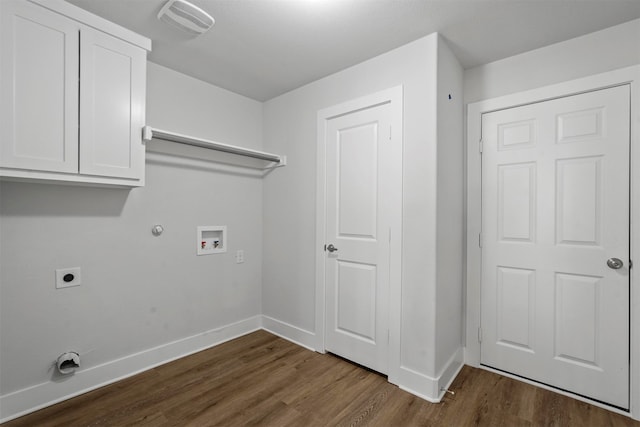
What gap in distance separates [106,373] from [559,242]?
11.3ft

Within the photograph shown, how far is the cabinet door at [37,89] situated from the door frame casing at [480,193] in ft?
9.32

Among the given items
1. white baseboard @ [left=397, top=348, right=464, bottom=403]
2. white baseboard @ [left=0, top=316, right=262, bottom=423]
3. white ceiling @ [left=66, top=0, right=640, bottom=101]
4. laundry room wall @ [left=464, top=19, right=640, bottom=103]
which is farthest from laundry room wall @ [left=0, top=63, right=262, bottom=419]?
laundry room wall @ [left=464, top=19, right=640, bottom=103]

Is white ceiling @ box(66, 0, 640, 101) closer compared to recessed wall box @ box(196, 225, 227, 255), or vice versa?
white ceiling @ box(66, 0, 640, 101)

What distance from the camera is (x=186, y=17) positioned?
1.81 meters

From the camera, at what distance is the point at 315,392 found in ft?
6.75

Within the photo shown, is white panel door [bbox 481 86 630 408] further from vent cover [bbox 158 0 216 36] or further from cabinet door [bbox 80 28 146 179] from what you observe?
cabinet door [bbox 80 28 146 179]

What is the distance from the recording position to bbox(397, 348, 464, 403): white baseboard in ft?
6.42

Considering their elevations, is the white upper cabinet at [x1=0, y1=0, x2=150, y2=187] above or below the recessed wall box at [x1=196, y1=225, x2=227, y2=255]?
above

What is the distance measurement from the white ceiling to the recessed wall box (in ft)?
4.68

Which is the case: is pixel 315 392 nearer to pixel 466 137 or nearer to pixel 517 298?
pixel 517 298

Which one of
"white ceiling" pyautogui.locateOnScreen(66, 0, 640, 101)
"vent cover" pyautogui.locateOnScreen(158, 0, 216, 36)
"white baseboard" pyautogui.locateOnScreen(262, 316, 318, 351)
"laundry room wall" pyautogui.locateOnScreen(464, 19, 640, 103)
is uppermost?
"white ceiling" pyautogui.locateOnScreen(66, 0, 640, 101)

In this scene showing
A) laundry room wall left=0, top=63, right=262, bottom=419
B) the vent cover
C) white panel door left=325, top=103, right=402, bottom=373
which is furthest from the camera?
white panel door left=325, top=103, right=402, bottom=373

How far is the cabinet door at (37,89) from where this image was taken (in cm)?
150

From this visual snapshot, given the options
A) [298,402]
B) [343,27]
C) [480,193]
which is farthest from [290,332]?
[343,27]
